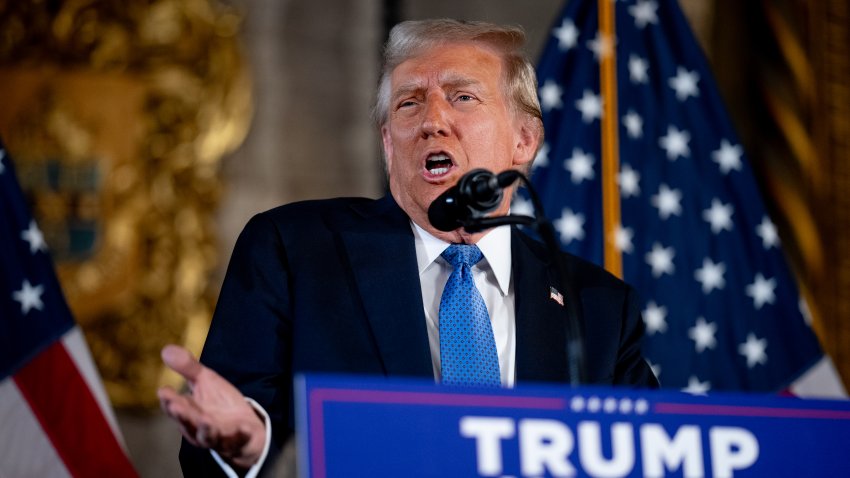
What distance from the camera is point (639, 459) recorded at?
1.47m

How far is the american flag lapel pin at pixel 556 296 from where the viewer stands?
2.30 meters

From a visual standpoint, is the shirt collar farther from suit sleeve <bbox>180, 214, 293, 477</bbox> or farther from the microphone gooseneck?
the microphone gooseneck

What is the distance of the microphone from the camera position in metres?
1.79

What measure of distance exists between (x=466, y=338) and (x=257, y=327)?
1.28 feet

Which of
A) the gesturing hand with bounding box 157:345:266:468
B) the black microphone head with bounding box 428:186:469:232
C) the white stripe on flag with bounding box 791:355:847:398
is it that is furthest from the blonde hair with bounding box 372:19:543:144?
the white stripe on flag with bounding box 791:355:847:398

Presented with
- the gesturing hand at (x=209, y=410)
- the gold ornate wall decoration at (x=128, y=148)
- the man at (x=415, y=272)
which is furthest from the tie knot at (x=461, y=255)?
the gold ornate wall decoration at (x=128, y=148)

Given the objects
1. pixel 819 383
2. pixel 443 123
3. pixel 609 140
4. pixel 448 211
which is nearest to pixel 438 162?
pixel 443 123

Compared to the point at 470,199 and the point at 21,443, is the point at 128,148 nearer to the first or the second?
the point at 21,443

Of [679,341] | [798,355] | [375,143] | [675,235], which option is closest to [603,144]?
[675,235]

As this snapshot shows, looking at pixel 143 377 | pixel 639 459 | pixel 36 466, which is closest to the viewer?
pixel 639 459

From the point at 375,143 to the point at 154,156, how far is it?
93cm

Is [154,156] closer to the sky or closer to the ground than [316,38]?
closer to the ground

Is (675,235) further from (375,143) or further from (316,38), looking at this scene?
(316,38)

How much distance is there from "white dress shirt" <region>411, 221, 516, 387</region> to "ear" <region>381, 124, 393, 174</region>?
20cm
